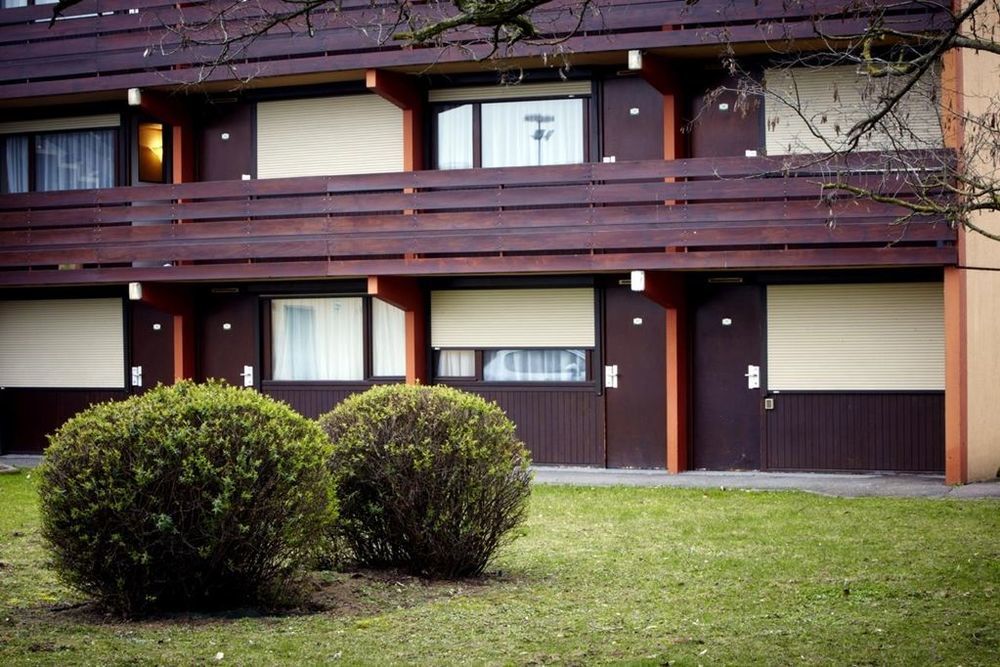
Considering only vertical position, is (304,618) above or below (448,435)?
below

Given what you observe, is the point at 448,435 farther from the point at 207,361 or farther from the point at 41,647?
the point at 207,361

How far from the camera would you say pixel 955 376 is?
65.2ft

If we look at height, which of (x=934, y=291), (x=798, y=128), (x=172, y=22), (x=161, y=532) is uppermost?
(x=172, y=22)

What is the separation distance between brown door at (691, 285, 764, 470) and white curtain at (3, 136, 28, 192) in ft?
41.2

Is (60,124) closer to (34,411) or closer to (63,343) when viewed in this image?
(63,343)

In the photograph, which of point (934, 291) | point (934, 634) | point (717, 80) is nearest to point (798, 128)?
point (717, 80)

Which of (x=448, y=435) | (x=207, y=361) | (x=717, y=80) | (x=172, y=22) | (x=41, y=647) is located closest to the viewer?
(x=41, y=647)

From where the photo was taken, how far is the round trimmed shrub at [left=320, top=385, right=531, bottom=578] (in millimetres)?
11734

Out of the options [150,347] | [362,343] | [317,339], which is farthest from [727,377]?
[150,347]

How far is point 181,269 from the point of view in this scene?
2405 cm

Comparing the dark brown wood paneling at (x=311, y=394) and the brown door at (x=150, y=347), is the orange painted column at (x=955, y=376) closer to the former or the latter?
the dark brown wood paneling at (x=311, y=394)

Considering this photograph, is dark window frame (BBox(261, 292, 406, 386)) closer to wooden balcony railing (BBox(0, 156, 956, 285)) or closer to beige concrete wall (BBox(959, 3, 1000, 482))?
wooden balcony railing (BBox(0, 156, 956, 285))

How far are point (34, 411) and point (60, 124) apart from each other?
521 cm

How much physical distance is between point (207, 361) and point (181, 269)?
7.53ft
